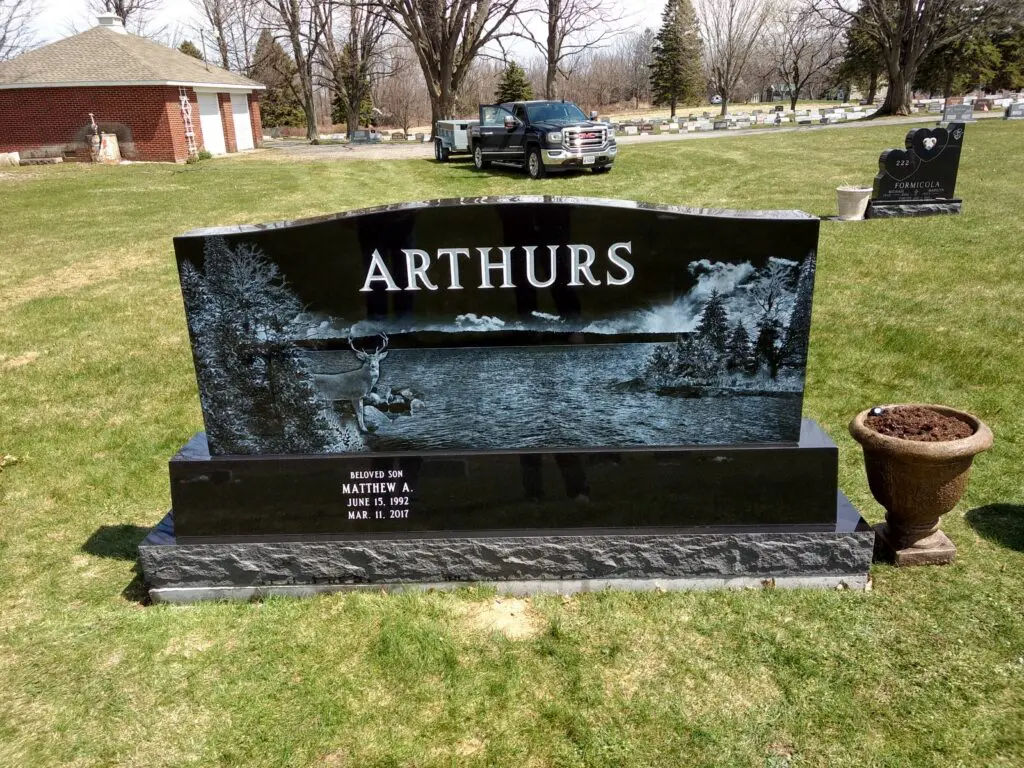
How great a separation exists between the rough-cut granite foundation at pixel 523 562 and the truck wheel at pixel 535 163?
17341mm

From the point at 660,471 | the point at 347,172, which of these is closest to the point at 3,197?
the point at 347,172

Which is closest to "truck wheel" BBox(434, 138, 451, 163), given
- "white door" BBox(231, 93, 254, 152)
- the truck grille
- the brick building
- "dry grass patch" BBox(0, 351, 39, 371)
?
the truck grille

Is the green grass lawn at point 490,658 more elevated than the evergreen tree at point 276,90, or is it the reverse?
the evergreen tree at point 276,90

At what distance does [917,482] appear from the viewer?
13.1 feet

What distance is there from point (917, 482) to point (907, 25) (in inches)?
1724

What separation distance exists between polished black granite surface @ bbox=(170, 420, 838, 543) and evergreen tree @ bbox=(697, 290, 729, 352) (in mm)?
561

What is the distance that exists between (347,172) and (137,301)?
48.4ft

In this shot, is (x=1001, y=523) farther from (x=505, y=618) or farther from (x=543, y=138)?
(x=543, y=138)

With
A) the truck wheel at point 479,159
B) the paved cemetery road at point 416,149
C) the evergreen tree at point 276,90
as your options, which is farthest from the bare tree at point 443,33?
the evergreen tree at point 276,90

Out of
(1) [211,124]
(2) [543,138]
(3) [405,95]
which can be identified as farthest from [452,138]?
(3) [405,95]

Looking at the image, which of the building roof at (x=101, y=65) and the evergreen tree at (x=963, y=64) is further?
the evergreen tree at (x=963, y=64)

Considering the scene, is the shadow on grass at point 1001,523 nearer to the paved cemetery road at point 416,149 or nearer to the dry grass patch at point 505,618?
the dry grass patch at point 505,618

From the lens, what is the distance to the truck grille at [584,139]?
64.6 ft

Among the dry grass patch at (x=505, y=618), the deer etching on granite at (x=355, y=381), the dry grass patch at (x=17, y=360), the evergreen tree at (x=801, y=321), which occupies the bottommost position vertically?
the dry grass patch at (x=505, y=618)
